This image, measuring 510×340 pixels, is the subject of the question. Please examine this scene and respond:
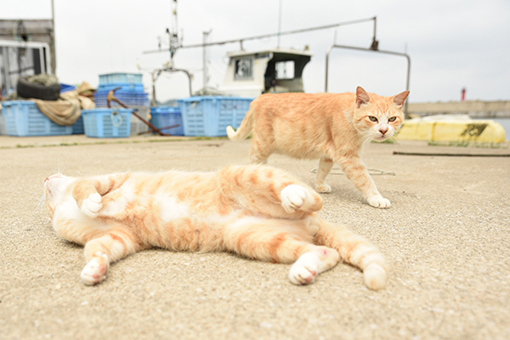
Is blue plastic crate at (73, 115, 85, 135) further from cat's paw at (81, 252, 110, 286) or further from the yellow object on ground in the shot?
cat's paw at (81, 252, 110, 286)

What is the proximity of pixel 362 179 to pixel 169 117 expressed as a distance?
750 centimetres

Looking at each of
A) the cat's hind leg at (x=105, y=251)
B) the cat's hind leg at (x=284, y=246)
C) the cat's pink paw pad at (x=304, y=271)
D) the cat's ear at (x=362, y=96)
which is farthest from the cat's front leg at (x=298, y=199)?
the cat's ear at (x=362, y=96)

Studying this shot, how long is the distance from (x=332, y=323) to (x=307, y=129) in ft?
6.71

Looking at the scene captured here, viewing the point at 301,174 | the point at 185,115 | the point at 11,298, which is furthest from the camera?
the point at 185,115

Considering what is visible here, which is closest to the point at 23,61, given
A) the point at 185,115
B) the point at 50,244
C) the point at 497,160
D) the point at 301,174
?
the point at 185,115

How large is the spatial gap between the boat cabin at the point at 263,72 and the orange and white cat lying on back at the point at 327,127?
6937mm

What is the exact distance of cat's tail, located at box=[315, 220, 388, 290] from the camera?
1.25m

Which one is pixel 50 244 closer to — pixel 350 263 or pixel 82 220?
pixel 82 220

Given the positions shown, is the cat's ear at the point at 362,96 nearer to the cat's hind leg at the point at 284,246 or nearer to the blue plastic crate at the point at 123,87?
the cat's hind leg at the point at 284,246

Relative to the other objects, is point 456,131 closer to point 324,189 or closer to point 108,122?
point 324,189

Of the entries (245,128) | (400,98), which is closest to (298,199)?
(400,98)

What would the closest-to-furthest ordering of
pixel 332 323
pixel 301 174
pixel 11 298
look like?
pixel 332 323 → pixel 11 298 → pixel 301 174

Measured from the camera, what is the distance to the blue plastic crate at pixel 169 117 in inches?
365

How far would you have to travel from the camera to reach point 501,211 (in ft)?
7.54
